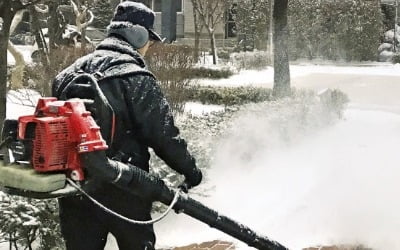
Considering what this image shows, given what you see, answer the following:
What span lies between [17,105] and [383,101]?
8.94 metres

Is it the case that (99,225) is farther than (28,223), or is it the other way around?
(28,223)

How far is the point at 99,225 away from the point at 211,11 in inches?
965

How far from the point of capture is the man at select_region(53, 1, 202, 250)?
300 cm

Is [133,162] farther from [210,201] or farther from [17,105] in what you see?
[17,105]

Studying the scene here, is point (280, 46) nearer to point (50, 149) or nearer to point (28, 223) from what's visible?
point (28, 223)

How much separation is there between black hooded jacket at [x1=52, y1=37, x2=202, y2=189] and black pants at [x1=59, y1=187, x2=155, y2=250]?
0.68 feet

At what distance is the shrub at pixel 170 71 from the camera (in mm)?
11438

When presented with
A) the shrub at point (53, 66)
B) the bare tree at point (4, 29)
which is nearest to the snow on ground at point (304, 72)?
the shrub at point (53, 66)

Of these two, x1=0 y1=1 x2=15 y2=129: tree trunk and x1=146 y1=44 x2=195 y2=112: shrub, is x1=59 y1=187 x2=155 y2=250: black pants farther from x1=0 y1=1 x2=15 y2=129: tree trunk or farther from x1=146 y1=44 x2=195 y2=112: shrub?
x1=146 y1=44 x2=195 y2=112: shrub

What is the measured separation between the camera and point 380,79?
22641 millimetres

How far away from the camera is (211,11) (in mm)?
27156

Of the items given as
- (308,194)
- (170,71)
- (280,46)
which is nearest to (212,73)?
(280,46)

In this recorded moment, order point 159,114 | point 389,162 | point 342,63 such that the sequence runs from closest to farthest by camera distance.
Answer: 1. point 159,114
2. point 389,162
3. point 342,63

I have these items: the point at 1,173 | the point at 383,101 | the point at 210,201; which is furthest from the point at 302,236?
the point at 383,101
